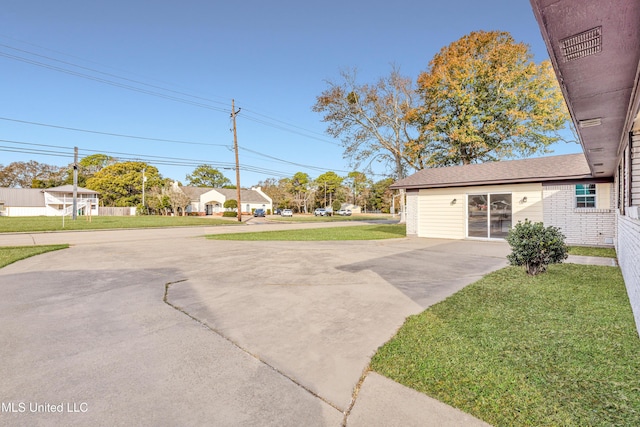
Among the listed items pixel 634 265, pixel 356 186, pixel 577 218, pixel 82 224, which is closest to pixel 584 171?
pixel 577 218

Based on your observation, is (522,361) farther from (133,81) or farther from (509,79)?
(133,81)

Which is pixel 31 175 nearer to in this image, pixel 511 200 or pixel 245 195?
pixel 245 195

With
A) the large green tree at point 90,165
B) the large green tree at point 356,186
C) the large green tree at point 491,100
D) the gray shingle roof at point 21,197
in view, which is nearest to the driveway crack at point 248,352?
the large green tree at point 491,100

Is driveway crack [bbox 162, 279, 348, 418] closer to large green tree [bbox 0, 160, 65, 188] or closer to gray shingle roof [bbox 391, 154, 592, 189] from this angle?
gray shingle roof [bbox 391, 154, 592, 189]

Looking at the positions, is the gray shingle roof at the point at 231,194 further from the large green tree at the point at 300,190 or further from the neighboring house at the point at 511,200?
the neighboring house at the point at 511,200

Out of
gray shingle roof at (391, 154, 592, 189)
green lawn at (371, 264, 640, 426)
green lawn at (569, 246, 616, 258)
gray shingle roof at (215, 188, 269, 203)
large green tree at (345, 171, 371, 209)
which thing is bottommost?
green lawn at (371, 264, 640, 426)

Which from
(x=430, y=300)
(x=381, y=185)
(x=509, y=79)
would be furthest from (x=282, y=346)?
(x=381, y=185)

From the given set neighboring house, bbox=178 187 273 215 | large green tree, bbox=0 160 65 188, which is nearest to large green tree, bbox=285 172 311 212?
neighboring house, bbox=178 187 273 215

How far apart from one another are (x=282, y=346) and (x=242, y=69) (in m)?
26.6

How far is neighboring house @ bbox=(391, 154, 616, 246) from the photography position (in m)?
10.4

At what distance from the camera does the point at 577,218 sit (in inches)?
422

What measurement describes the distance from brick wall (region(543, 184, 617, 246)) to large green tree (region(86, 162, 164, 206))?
53.4 m

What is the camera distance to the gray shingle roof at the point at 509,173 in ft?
35.4

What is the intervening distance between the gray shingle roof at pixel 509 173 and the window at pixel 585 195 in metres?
0.49
